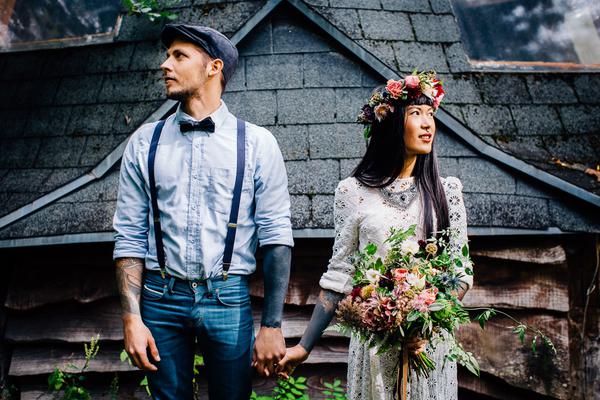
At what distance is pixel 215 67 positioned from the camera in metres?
2.47

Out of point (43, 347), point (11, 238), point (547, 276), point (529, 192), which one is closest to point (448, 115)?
point (529, 192)

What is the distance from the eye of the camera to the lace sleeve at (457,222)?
2393 mm

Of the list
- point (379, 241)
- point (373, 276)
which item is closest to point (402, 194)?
point (379, 241)

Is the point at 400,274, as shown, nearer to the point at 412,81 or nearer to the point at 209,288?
the point at 209,288

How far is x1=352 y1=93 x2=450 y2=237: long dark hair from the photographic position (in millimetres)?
2482

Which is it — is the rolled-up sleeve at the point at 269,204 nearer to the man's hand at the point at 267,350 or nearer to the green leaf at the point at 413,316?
the man's hand at the point at 267,350

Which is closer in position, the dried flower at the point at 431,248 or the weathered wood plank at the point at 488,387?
the dried flower at the point at 431,248

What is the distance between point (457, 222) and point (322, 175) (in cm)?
136

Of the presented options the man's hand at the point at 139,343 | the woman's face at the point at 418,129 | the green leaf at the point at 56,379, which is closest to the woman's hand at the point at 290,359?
the man's hand at the point at 139,343

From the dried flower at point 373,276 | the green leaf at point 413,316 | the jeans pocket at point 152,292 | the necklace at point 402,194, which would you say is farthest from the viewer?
the necklace at point 402,194

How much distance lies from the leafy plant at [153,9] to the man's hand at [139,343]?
2.31 meters

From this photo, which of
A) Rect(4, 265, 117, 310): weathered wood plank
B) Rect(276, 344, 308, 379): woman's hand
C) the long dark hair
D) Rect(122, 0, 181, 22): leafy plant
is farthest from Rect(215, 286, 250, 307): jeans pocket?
Rect(122, 0, 181, 22): leafy plant

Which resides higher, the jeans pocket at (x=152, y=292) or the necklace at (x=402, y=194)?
the necklace at (x=402, y=194)

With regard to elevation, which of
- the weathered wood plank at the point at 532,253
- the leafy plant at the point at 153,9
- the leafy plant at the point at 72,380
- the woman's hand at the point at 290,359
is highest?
the leafy plant at the point at 153,9
